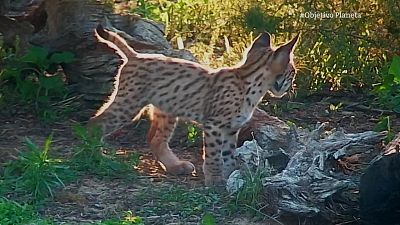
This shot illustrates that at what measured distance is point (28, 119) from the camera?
8.59 metres

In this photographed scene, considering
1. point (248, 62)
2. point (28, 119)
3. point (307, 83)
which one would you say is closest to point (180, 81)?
point (248, 62)

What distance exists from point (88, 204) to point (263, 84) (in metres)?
1.64

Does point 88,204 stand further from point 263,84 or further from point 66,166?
point 263,84

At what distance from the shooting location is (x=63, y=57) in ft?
28.4

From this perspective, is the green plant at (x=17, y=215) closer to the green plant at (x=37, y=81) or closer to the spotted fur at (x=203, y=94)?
the spotted fur at (x=203, y=94)

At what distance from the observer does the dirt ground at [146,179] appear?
6.23 metres

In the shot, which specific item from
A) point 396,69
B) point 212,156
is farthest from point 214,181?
point 396,69

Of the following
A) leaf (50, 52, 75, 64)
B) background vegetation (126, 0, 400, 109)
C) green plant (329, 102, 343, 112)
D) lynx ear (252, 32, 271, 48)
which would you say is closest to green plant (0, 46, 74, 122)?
leaf (50, 52, 75, 64)

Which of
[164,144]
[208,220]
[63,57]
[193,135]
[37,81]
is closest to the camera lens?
[208,220]

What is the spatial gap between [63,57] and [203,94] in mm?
1844

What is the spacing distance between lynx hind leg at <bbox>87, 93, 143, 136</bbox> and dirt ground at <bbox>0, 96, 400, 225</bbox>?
0.37m

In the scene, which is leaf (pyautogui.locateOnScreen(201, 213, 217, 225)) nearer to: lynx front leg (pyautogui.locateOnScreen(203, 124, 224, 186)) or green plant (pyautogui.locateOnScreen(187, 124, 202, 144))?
lynx front leg (pyautogui.locateOnScreen(203, 124, 224, 186))

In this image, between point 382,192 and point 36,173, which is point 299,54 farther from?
point 382,192

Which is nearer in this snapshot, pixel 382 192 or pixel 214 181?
pixel 382 192
